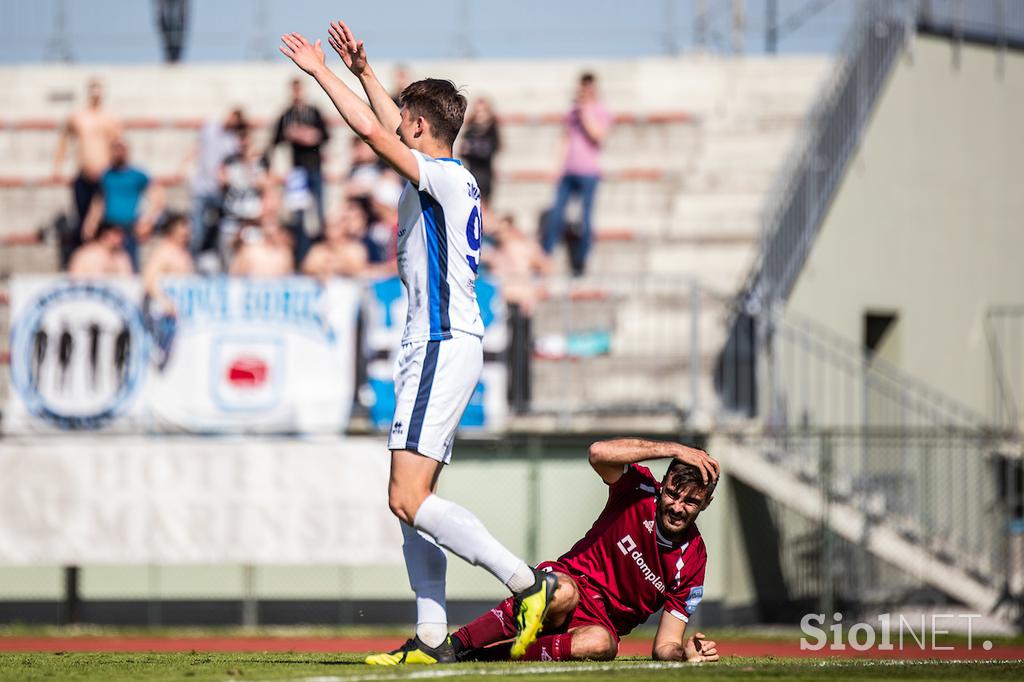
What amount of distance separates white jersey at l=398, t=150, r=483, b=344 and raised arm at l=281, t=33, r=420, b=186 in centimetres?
15

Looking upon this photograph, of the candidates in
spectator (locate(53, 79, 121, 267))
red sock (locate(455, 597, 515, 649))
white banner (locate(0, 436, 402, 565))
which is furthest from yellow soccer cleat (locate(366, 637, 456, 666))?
spectator (locate(53, 79, 121, 267))

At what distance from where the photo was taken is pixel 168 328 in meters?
16.3

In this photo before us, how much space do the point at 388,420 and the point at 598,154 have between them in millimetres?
4924

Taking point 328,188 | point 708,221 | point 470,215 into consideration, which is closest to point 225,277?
point 328,188

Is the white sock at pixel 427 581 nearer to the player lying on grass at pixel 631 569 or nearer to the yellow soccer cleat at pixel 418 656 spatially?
the yellow soccer cleat at pixel 418 656

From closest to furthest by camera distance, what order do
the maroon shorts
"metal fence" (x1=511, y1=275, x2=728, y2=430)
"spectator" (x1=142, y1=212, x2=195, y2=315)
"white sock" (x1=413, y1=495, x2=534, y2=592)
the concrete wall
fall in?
"white sock" (x1=413, y1=495, x2=534, y2=592), the maroon shorts, "metal fence" (x1=511, y1=275, x2=728, y2=430), the concrete wall, "spectator" (x1=142, y1=212, x2=195, y2=315)

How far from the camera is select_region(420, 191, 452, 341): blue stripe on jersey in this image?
7133 millimetres

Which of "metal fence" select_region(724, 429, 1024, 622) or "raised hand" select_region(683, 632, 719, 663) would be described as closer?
"raised hand" select_region(683, 632, 719, 663)

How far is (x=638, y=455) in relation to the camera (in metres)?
7.56

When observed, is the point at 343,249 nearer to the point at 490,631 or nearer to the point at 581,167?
the point at 581,167

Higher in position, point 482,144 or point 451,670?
point 482,144

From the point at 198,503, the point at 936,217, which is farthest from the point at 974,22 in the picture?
the point at 198,503

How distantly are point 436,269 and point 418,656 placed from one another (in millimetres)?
1661

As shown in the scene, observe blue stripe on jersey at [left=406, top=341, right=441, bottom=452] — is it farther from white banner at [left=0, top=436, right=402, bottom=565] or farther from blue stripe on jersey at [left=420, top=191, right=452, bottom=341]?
white banner at [left=0, top=436, right=402, bottom=565]
